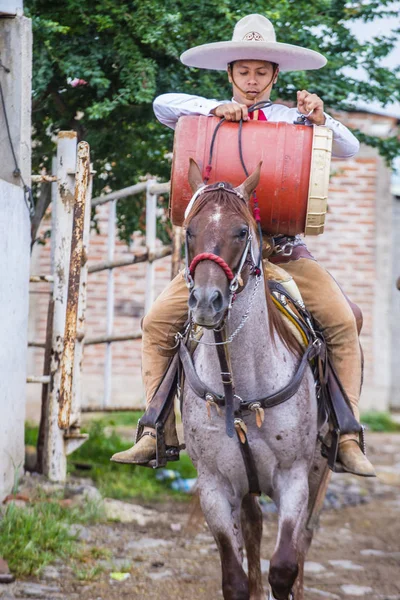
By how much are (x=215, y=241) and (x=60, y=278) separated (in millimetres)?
3384

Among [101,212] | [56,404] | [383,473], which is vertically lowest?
[383,473]

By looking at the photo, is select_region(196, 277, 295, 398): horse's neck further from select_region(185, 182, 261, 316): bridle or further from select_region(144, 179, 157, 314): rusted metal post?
select_region(144, 179, 157, 314): rusted metal post

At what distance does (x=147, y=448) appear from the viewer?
14.3ft

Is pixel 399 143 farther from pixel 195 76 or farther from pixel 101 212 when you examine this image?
pixel 101 212

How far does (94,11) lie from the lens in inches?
252

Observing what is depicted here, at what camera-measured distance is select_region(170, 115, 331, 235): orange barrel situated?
378 centimetres

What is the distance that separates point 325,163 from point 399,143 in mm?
3945

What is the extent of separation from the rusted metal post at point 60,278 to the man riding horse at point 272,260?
210 cm

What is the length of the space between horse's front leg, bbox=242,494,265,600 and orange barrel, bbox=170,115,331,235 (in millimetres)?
1772

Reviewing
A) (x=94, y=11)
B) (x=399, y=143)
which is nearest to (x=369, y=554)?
(x=399, y=143)

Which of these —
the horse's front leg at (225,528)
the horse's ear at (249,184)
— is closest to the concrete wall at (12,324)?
the horse's front leg at (225,528)

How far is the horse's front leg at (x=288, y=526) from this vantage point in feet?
12.5

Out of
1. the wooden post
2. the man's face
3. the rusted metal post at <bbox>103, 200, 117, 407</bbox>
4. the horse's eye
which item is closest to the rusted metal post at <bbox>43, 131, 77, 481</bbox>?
the wooden post

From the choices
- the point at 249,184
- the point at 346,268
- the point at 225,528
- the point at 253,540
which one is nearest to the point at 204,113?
the point at 249,184
